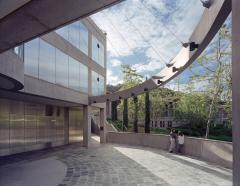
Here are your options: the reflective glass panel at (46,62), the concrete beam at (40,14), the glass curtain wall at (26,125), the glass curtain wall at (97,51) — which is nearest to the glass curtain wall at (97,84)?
the glass curtain wall at (97,51)

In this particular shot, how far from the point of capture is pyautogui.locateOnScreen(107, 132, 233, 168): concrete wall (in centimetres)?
1389

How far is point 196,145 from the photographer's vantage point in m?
17.3

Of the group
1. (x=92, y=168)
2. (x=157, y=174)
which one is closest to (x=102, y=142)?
(x=92, y=168)

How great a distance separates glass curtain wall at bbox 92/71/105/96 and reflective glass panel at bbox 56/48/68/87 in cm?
615

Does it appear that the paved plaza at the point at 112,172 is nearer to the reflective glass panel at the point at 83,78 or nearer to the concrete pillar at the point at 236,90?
the concrete pillar at the point at 236,90

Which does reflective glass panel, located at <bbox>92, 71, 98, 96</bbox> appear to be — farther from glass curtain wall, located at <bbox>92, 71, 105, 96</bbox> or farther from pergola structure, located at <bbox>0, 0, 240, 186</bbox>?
pergola structure, located at <bbox>0, 0, 240, 186</bbox>

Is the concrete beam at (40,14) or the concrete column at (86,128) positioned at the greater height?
the concrete beam at (40,14)

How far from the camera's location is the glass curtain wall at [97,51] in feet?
90.2

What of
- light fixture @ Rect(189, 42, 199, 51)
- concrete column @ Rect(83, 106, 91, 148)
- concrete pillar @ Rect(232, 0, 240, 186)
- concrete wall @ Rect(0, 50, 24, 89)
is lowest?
concrete column @ Rect(83, 106, 91, 148)

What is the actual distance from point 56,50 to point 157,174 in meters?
11.3

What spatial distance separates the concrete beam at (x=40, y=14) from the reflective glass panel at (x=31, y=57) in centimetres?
978

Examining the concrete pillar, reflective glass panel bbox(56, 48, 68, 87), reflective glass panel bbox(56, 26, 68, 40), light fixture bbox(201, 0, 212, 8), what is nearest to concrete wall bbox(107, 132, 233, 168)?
light fixture bbox(201, 0, 212, 8)

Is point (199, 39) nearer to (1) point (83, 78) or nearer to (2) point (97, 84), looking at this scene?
(1) point (83, 78)

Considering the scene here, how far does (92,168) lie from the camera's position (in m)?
13.7
